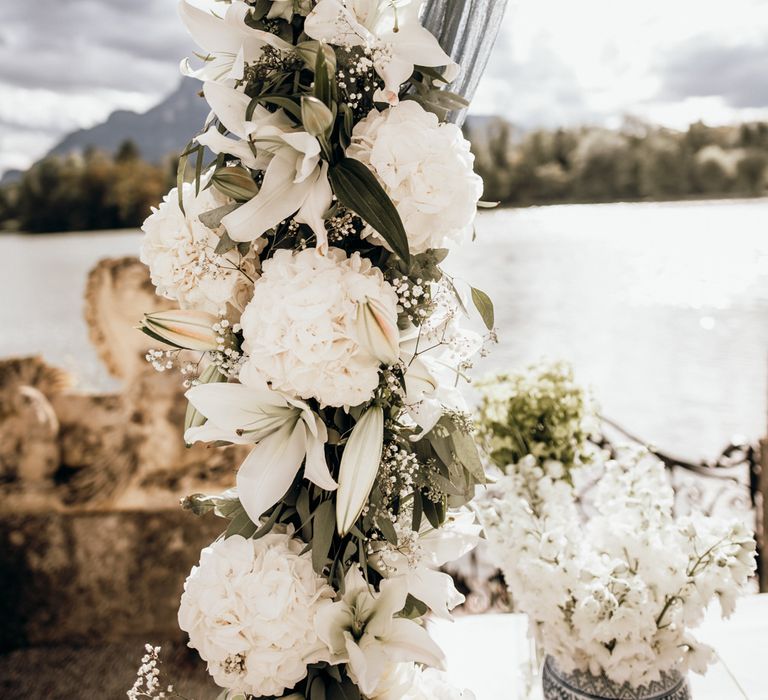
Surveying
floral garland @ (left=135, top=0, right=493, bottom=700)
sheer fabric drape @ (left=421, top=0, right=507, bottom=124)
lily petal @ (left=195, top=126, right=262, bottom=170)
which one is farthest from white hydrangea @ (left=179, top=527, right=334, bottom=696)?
sheer fabric drape @ (left=421, top=0, right=507, bottom=124)

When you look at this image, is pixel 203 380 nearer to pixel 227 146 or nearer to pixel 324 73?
pixel 227 146

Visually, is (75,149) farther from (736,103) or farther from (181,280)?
(736,103)

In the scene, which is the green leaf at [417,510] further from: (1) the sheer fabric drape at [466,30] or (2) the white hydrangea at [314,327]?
(1) the sheer fabric drape at [466,30]

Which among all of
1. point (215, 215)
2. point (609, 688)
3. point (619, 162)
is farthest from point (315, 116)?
point (619, 162)

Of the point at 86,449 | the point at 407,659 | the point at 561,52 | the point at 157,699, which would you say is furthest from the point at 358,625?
the point at 561,52

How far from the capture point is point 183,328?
0.81m

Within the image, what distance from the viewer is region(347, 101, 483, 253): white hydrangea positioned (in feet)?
2.37

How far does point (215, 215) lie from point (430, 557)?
19.7 inches

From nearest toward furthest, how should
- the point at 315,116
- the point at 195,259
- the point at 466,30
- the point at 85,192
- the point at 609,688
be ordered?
the point at 315,116
the point at 195,259
the point at 466,30
the point at 609,688
the point at 85,192

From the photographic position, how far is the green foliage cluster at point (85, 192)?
2975mm

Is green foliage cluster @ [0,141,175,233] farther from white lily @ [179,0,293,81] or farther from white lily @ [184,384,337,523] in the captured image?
white lily @ [184,384,337,523]

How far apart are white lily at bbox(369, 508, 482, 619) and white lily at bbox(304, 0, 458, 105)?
1.71 ft

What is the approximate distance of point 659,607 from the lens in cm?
107

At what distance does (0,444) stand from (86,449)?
1.11ft
